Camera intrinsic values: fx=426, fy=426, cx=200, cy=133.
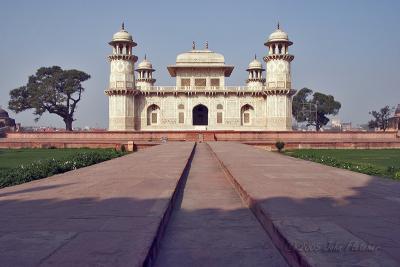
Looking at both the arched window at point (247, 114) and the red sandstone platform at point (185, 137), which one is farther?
the arched window at point (247, 114)

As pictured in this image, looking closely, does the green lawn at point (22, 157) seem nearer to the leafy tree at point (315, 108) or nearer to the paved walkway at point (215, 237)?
the paved walkway at point (215, 237)

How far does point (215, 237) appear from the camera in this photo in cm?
303

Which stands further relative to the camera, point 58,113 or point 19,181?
point 58,113

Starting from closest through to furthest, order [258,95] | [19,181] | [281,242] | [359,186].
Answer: [281,242] < [359,186] < [19,181] < [258,95]

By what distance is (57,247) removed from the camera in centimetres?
224

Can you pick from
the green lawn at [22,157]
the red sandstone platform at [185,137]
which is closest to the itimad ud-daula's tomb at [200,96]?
the red sandstone platform at [185,137]

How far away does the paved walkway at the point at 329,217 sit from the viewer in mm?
2115

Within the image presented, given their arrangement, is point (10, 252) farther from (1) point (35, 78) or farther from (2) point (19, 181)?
(1) point (35, 78)

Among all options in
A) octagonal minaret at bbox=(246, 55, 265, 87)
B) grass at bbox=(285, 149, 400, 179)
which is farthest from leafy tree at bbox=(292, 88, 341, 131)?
grass at bbox=(285, 149, 400, 179)

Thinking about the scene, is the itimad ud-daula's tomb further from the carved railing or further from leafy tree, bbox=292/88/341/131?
leafy tree, bbox=292/88/341/131

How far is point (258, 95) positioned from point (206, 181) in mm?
28378

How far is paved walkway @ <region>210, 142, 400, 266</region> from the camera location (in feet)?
6.94

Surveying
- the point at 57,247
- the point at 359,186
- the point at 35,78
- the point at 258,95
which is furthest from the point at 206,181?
the point at 35,78

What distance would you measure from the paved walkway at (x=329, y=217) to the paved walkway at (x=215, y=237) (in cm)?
10
